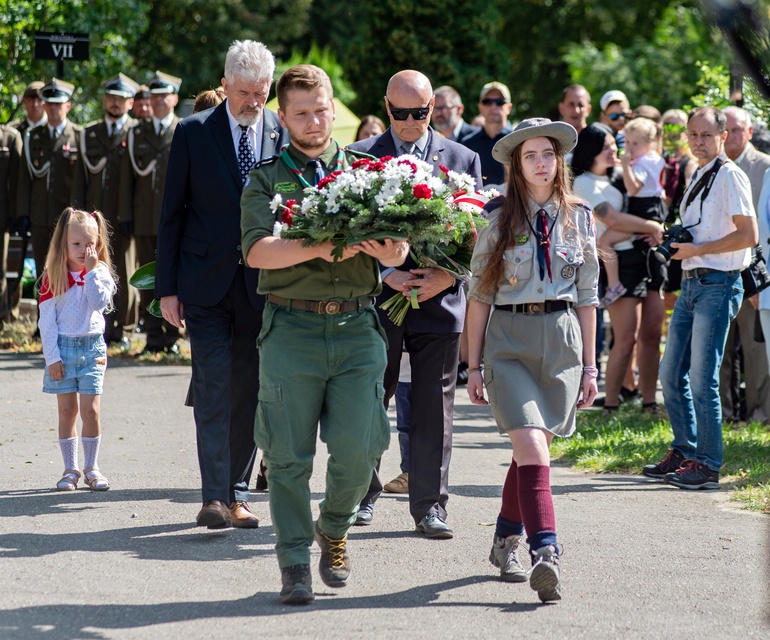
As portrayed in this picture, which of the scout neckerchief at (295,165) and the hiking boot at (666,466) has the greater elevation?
the scout neckerchief at (295,165)

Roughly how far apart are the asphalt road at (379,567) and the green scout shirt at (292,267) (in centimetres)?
129

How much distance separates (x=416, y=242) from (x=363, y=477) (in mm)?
1019

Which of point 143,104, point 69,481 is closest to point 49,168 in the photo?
point 143,104

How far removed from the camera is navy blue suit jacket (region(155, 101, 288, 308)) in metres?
6.50

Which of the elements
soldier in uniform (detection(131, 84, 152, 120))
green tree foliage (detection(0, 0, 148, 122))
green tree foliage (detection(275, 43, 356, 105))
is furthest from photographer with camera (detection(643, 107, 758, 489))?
green tree foliage (detection(275, 43, 356, 105))

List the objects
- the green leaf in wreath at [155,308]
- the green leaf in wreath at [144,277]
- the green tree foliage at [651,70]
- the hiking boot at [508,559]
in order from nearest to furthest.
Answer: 1. the hiking boot at [508,559]
2. the green leaf in wreath at [155,308]
3. the green leaf in wreath at [144,277]
4. the green tree foliage at [651,70]

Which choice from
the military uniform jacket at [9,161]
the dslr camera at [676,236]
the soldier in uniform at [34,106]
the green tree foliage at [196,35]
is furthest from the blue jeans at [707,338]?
the green tree foliage at [196,35]

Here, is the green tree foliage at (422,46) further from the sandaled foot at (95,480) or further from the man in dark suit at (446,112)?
the sandaled foot at (95,480)

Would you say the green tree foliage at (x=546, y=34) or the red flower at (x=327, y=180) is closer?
the red flower at (x=327, y=180)

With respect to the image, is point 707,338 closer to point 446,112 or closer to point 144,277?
point 144,277

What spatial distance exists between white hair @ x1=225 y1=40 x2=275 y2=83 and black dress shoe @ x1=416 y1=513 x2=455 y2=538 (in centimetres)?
238

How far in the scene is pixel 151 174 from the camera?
13.4 meters

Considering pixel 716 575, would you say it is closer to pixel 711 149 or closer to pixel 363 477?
pixel 363 477

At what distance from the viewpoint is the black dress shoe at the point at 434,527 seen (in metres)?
6.48
